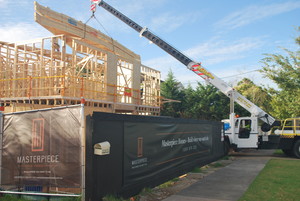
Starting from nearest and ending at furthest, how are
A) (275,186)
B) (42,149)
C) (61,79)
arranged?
(42,149) → (275,186) → (61,79)

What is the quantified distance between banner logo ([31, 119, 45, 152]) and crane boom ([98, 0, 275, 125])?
563 inches

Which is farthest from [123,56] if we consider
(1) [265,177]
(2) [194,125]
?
(1) [265,177]

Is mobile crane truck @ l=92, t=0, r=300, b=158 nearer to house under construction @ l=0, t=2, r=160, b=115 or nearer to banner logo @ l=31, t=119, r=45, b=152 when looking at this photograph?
house under construction @ l=0, t=2, r=160, b=115

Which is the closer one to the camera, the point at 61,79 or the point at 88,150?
the point at 88,150

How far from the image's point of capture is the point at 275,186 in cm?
870

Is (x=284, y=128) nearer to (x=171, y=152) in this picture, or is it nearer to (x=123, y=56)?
(x=171, y=152)

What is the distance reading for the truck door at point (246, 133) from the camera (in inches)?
658

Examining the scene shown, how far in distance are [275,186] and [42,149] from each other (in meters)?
7.10

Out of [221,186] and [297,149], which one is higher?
[297,149]

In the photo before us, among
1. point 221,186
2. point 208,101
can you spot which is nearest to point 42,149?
point 221,186

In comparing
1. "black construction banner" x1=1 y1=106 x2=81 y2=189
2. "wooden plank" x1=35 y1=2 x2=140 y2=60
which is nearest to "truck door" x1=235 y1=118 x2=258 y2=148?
"wooden plank" x1=35 y1=2 x2=140 y2=60

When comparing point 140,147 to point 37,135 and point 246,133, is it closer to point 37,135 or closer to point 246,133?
point 37,135

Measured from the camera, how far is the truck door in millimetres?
16719

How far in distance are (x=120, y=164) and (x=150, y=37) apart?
1512 centimetres
